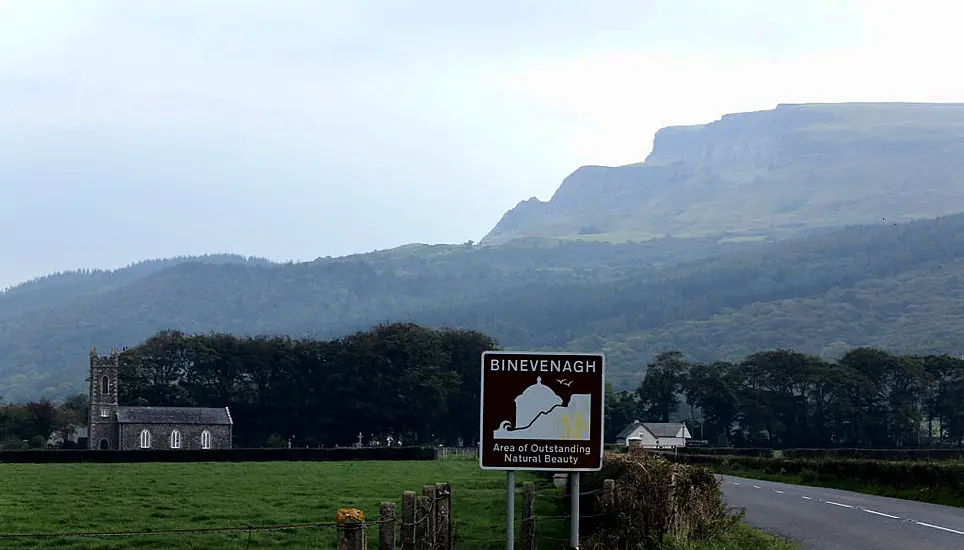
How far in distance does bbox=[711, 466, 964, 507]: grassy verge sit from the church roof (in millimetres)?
75268

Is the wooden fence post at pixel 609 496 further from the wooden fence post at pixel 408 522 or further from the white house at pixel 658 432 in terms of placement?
the white house at pixel 658 432

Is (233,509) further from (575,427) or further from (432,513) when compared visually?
(575,427)

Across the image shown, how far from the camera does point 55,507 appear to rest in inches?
1502

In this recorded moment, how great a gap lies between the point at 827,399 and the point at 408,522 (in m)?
143

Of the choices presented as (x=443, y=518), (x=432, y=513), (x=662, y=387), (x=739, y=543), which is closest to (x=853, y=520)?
(x=739, y=543)

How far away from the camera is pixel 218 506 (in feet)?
128

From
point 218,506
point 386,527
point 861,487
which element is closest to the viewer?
point 386,527

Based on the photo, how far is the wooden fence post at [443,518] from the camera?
1944cm

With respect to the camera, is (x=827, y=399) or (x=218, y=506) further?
(x=827, y=399)

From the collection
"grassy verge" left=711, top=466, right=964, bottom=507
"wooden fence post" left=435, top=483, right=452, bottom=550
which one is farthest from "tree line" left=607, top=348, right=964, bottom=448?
"wooden fence post" left=435, top=483, right=452, bottom=550

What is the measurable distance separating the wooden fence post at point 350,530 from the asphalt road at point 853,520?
11.6 m

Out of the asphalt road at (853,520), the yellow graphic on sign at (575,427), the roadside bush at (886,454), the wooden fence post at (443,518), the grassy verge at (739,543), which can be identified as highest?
the yellow graphic on sign at (575,427)

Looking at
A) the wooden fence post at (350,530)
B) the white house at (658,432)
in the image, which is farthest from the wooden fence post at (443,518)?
the white house at (658,432)

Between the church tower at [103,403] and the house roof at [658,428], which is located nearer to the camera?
the church tower at [103,403]
